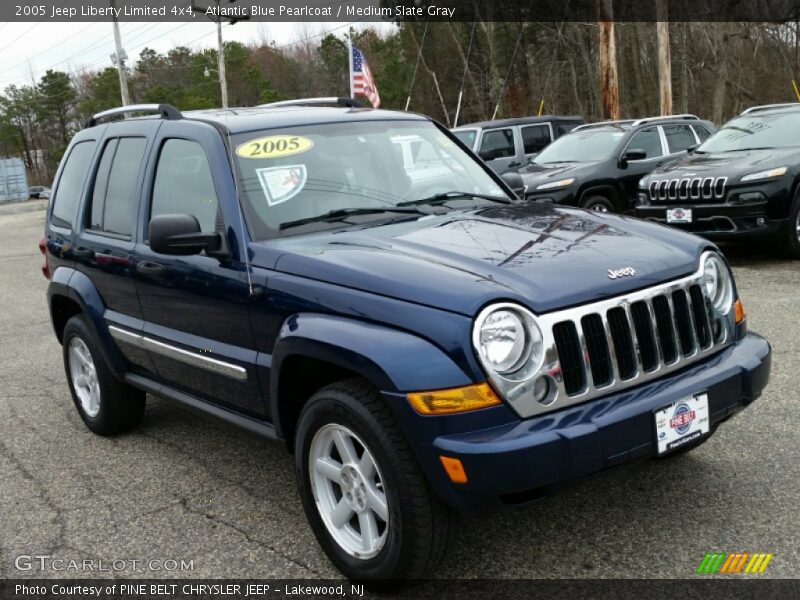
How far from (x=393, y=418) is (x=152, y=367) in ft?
6.73

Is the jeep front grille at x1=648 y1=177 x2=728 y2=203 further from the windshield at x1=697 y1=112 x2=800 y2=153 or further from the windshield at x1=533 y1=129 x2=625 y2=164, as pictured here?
the windshield at x1=533 y1=129 x2=625 y2=164

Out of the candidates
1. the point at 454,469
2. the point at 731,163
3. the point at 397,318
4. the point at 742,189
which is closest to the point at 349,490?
the point at 454,469

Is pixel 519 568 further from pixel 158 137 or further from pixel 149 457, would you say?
pixel 158 137

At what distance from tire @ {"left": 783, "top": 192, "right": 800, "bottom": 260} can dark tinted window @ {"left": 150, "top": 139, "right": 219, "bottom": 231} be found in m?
6.97

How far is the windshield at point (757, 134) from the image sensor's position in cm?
971

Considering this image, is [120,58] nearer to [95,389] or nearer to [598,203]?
[598,203]

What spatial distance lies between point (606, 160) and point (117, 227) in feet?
27.3

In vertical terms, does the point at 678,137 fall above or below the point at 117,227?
below

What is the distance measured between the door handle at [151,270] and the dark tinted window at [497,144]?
11.7m

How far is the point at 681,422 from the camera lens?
119 inches

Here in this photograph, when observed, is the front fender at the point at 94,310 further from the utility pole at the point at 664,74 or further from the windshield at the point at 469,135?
the utility pole at the point at 664,74

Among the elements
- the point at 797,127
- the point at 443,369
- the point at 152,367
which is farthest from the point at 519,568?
the point at 797,127

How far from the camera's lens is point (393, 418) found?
2.87 meters

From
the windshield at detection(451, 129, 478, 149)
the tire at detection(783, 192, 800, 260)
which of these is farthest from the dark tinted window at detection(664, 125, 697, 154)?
the windshield at detection(451, 129, 478, 149)
